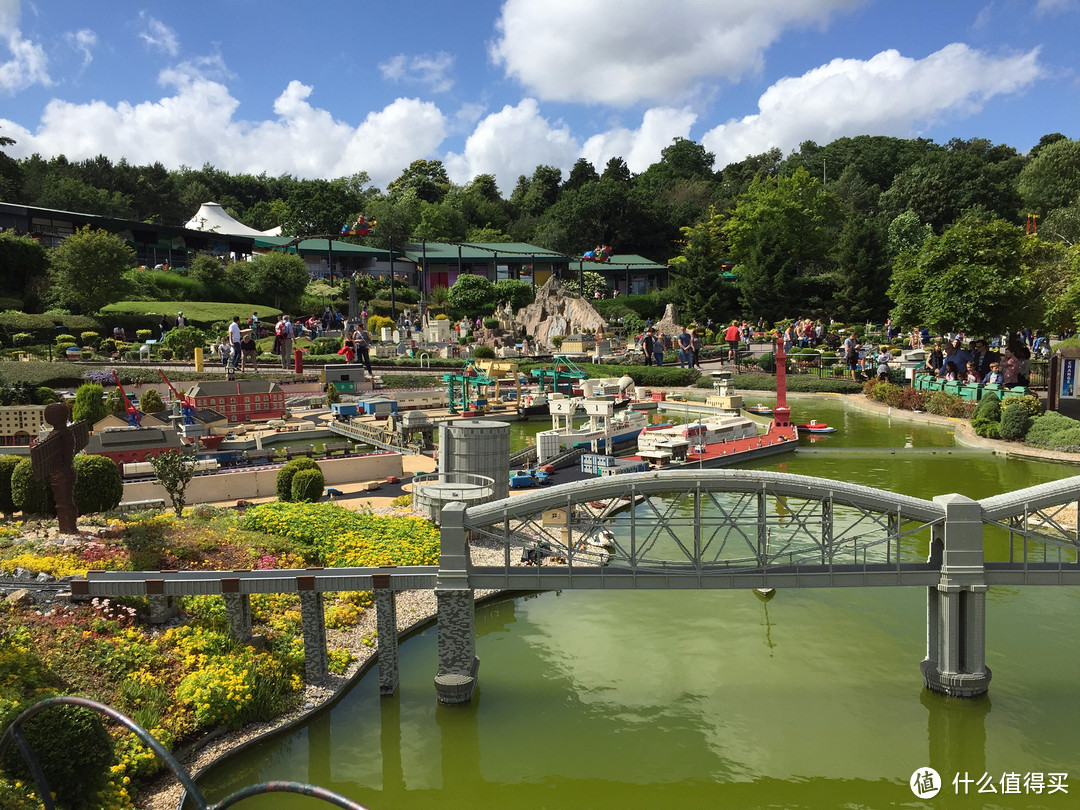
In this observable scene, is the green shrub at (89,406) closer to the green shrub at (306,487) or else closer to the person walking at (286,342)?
the green shrub at (306,487)

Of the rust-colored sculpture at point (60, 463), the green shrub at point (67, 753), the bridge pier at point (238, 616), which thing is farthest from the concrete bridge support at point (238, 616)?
the rust-colored sculpture at point (60, 463)

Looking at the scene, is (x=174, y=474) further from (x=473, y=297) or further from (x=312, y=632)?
(x=473, y=297)

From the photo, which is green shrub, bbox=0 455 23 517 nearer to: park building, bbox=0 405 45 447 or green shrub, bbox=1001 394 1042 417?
park building, bbox=0 405 45 447

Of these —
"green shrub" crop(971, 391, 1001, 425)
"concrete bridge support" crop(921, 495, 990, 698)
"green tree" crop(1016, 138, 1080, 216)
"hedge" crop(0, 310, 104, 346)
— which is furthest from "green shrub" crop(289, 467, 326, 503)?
"green tree" crop(1016, 138, 1080, 216)

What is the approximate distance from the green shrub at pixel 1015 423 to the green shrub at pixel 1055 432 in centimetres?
22

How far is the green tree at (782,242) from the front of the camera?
69.4 metres

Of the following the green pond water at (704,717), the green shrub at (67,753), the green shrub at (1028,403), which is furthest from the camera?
the green shrub at (1028,403)

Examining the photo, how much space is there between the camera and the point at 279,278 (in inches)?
2803

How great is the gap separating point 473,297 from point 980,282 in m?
43.7

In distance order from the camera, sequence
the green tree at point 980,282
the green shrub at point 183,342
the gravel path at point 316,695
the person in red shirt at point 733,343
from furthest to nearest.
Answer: the person in red shirt at point 733,343
the green shrub at point 183,342
the green tree at point 980,282
the gravel path at point 316,695

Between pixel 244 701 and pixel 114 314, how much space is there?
51649 mm

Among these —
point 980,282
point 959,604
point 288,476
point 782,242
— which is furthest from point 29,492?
point 782,242

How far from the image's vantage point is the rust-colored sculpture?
16828 millimetres

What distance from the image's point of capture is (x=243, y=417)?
36938mm
